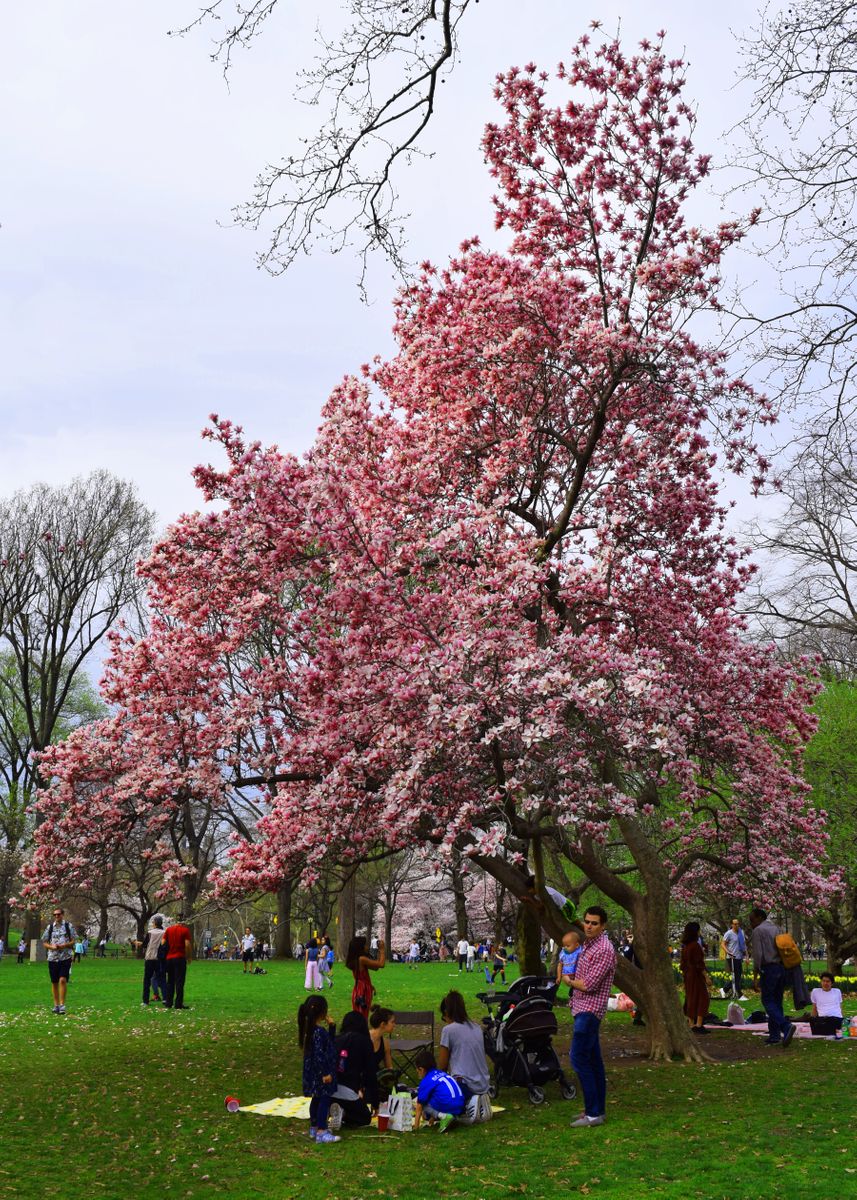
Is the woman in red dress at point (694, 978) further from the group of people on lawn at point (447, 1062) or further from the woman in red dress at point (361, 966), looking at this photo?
the group of people on lawn at point (447, 1062)

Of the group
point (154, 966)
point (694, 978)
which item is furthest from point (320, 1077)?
point (154, 966)

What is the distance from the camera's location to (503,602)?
1099cm

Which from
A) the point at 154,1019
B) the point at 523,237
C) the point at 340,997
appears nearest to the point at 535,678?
the point at 523,237

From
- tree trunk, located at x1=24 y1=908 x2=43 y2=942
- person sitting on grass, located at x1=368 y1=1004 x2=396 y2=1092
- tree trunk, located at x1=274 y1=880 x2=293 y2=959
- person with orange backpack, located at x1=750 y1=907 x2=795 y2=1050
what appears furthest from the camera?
tree trunk, located at x1=24 y1=908 x2=43 y2=942

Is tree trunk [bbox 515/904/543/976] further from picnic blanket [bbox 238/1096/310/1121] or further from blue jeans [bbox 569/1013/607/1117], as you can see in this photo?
blue jeans [bbox 569/1013/607/1117]

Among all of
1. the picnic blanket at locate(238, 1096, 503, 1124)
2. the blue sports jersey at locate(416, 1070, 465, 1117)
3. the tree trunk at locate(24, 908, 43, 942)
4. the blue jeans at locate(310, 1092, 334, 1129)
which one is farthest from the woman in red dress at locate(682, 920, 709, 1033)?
the tree trunk at locate(24, 908, 43, 942)

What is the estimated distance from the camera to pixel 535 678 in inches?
392

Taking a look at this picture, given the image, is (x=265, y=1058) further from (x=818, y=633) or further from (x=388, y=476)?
(x=818, y=633)

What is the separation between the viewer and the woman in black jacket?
30.8 ft

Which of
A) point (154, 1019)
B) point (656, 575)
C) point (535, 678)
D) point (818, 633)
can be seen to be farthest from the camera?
point (818, 633)

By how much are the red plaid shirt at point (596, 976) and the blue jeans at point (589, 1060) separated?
0.08 meters

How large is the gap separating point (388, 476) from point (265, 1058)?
7.55 m

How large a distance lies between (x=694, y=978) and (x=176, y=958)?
913 centimetres

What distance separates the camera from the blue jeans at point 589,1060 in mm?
8945
